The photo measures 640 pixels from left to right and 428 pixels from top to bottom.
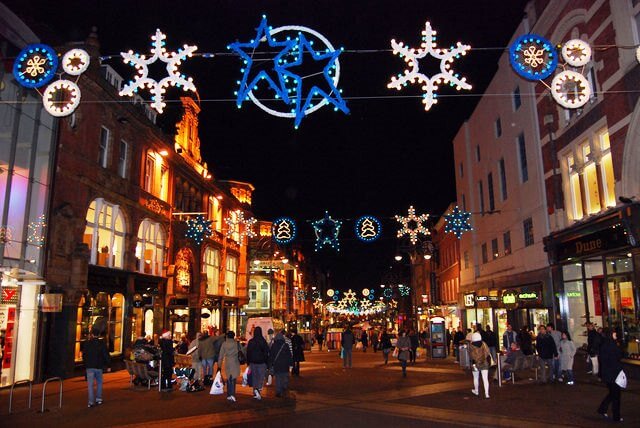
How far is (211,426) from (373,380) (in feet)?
29.1

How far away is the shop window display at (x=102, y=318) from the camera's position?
20.5 metres

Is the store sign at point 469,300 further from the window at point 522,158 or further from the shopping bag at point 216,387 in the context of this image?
the shopping bag at point 216,387

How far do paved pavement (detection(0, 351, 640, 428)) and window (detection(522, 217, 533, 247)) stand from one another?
798 centimetres

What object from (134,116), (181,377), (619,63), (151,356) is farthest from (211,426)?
(134,116)

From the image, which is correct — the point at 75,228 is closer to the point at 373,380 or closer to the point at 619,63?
the point at 373,380

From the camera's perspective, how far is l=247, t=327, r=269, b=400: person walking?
543 inches

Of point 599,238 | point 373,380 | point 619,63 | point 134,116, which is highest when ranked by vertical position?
point 134,116

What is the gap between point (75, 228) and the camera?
20266 mm

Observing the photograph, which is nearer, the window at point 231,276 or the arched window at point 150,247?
the arched window at point 150,247

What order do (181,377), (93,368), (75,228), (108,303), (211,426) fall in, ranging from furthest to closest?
1. (108,303)
2. (75,228)
3. (181,377)
4. (93,368)
5. (211,426)

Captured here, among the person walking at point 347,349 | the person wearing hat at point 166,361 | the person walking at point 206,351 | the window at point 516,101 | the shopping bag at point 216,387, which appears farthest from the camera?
the window at point 516,101

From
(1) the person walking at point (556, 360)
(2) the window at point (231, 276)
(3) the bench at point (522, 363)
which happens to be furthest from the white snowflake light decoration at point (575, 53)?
(2) the window at point (231, 276)

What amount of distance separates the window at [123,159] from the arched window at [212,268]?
1235cm

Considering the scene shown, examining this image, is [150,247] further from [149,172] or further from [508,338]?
[508,338]
